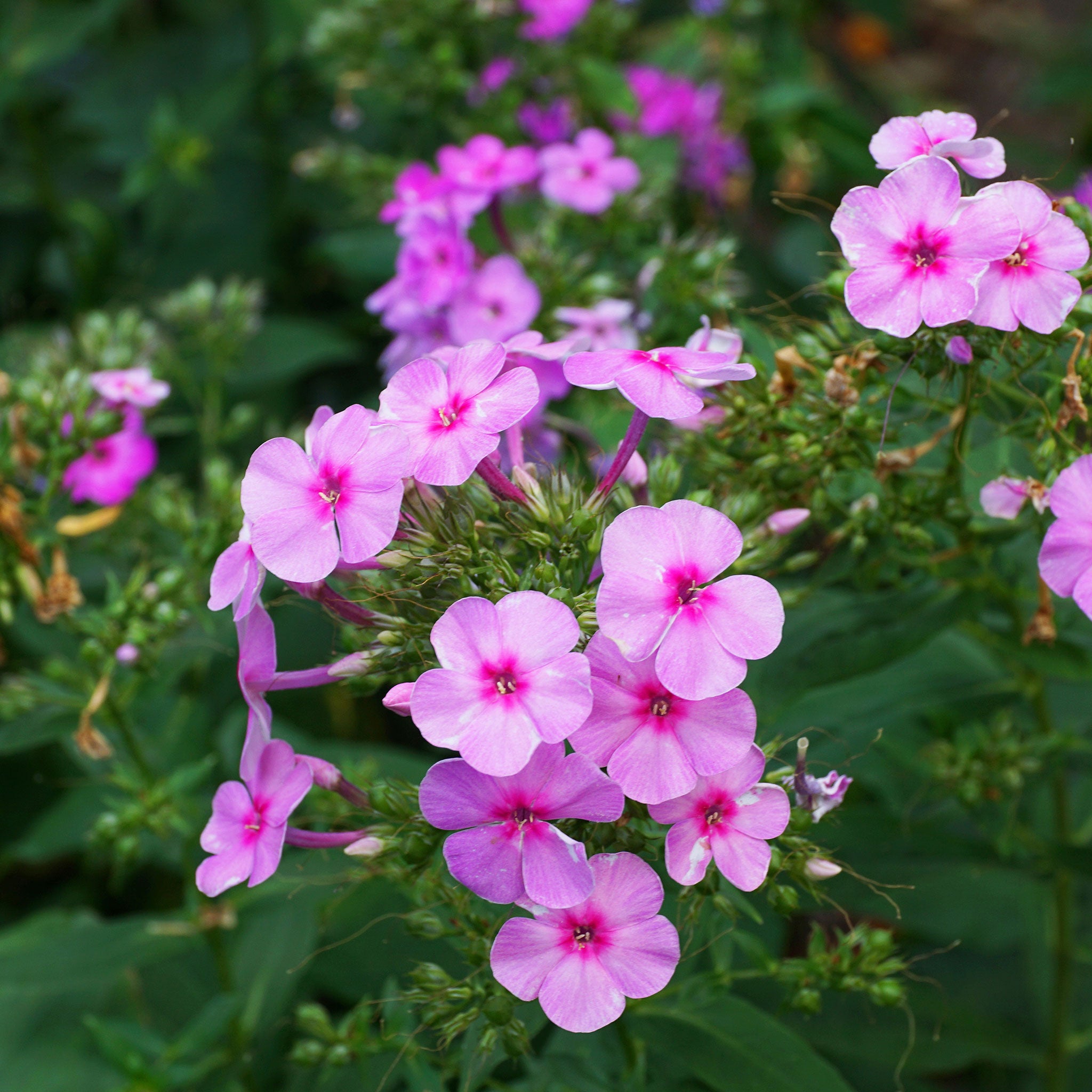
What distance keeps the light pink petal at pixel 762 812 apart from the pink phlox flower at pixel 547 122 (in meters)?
2.07

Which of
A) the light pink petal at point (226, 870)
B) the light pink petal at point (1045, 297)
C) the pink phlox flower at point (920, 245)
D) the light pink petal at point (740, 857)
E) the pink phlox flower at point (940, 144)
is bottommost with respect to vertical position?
the light pink petal at point (226, 870)

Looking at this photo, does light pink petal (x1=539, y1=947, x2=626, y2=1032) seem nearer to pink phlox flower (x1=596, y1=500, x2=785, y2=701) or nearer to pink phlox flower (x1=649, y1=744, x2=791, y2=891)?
pink phlox flower (x1=649, y1=744, x2=791, y2=891)

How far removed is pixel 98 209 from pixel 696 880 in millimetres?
3332

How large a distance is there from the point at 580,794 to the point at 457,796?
0.38 ft

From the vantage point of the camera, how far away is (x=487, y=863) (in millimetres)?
1051

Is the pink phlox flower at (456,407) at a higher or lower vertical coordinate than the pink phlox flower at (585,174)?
higher

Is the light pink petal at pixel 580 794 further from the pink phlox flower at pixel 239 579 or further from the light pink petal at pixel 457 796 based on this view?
the pink phlox flower at pixel 239 579

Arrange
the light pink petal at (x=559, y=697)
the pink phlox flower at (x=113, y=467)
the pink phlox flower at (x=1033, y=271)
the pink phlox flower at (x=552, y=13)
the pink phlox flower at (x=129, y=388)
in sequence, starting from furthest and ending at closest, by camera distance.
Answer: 1. the pink phlox flower at (x=552, y=13)
2. the pink phlox flower at (x=113, y=467)
3. the pink phlox flower at (x=129, y=388)
4. the pink phlox flower at (x=1033, y=271)
5. the light pink petal at (x=559, y=697)

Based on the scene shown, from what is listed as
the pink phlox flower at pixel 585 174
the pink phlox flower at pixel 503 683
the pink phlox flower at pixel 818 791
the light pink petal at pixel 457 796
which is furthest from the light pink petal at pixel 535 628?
the pink phlox flower at pixel 585 174

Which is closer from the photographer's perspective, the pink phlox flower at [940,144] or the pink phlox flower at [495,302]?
the pink phlox flower at [940,144]

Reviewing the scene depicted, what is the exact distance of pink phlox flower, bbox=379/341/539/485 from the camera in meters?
1.14

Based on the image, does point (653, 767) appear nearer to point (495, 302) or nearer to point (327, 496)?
point (327, 496)

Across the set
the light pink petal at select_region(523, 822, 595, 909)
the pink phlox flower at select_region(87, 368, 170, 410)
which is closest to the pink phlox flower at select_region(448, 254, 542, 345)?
the pink phlox flower at select_region(87, 368, 170, 410)

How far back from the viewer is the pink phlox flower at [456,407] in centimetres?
114
